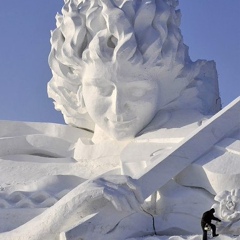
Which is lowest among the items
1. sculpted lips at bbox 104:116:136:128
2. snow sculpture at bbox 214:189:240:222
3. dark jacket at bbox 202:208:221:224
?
dark jacket at bbox 202:208:221:224

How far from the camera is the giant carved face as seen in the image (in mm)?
6051

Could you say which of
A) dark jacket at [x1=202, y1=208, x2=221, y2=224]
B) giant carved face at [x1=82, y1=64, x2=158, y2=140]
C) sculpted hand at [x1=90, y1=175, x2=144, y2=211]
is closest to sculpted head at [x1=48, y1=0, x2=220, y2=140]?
giant carved face at [x1=82, y1=64, x2=158, y2=140]

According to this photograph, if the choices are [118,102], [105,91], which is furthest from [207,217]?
[105,91]

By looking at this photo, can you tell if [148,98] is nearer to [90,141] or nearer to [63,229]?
[90,141]

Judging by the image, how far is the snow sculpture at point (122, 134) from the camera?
198 inches

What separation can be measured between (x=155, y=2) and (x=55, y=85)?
1.06 meters

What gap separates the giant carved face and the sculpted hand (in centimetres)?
115

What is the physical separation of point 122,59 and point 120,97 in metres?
0.28

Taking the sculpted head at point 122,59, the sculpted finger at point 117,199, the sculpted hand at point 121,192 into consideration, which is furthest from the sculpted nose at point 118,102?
the sculpted finger at point 117,199

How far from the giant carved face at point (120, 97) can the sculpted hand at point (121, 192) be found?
1.15 meters

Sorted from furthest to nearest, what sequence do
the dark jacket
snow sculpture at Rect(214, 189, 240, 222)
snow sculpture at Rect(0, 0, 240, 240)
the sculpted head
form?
the sculpted head < snow sculpture at Rect(0, 0, 240, 240) < snow sculpture at Rect(214, 189, 240, 222) < the dark jacket

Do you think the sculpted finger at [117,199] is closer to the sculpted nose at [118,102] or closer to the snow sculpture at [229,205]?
the snow sculpture at [229,205]

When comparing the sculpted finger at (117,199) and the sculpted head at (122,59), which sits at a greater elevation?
the sculpted head at (122,59)

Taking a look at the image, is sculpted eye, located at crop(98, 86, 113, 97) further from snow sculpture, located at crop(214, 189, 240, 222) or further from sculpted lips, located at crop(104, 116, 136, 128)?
snow sculpture, located at crop(214, 189, 240, 222)
